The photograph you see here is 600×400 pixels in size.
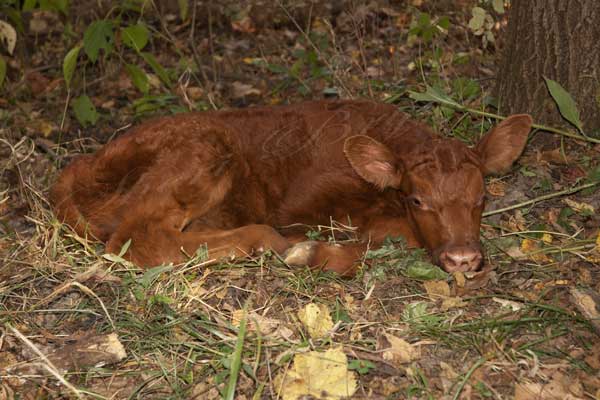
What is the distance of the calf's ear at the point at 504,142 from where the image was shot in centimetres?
499

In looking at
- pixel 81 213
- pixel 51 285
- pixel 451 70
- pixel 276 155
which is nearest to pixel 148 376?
pixel 51 285

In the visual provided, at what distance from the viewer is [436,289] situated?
4.42 m

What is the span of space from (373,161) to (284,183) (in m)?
0.71

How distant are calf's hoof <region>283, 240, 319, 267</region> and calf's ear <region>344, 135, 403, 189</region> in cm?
61

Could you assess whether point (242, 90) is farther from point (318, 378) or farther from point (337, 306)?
point (318, 378)

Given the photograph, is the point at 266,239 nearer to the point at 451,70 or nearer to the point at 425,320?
the point at 425,320

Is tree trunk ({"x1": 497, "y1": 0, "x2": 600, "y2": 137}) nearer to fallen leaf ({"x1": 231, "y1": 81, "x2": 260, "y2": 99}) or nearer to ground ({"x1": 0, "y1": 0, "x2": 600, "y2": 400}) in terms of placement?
ground ({"x1": 0, "y1": 0, "x2": 600, "y2": 400})

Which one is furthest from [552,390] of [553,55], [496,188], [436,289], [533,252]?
[553,55]

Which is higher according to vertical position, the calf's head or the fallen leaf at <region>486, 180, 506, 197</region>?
the calf's head

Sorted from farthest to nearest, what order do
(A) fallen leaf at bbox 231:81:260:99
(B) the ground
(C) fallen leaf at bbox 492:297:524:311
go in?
(A) fallen leaf at bbox 231:81:260:99 < (C) fallen leaf at bbox 492:297:524:311 < (B) the ground

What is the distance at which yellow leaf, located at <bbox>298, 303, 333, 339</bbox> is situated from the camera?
3980 mm

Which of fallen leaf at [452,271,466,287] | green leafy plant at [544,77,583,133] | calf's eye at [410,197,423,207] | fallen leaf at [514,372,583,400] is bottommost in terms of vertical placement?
fallen leaf at [452,271,466,287]

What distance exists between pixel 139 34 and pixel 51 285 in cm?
242

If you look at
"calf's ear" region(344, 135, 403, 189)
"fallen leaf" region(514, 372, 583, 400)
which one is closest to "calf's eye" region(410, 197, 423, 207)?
"calf's ear" region(344, 135, 403, 189)
